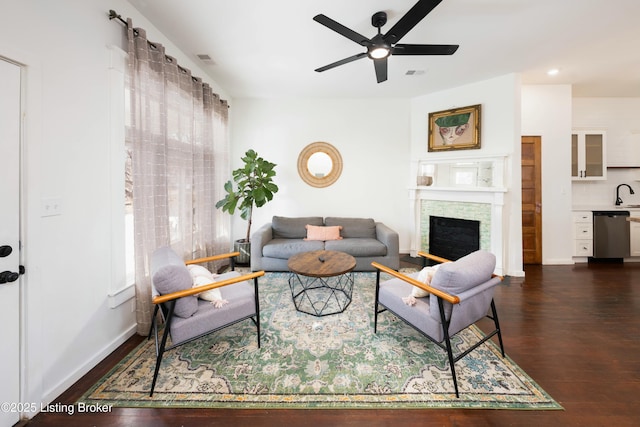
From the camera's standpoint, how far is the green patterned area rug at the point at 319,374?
1.60 m

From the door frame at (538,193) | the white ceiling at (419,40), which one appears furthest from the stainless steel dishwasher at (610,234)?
A: the white ceiling at (419,40)

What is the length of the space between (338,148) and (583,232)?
474cm

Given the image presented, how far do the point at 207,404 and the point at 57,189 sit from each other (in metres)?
1.73

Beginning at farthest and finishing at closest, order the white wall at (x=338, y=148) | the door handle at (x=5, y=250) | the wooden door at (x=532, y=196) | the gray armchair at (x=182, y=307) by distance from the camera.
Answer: the white wall at (x=338, y=148) → the wooden door at (x=532, y=196) → the gray armchair at (x=182, y=307) → the door handle at (x=5, y=250)

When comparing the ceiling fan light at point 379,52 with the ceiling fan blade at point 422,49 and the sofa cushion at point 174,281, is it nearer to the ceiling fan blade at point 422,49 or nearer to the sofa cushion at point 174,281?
the ceiling fan blade at point 422,49

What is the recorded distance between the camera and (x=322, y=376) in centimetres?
179

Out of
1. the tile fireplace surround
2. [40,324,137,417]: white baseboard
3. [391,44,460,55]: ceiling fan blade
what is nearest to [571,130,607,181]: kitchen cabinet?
the tile fireplace surround

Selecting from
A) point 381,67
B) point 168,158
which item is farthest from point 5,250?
point 381,67

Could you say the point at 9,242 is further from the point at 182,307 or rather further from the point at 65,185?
the point at 182,307

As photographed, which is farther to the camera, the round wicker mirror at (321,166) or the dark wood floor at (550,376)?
the round wicker mirror at (321,166)

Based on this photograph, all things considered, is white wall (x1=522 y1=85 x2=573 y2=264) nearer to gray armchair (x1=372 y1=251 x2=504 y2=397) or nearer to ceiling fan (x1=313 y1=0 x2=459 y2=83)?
ceiling fan (x1=313 y1=0 x2=459 y2=83)

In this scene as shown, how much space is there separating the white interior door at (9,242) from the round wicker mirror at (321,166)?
12.2 ft

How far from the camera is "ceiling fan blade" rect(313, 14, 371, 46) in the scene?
Result: 1.92 metres

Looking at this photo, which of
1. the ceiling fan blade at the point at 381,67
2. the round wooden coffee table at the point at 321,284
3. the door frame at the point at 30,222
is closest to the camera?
the door frame at the point at 30,222
